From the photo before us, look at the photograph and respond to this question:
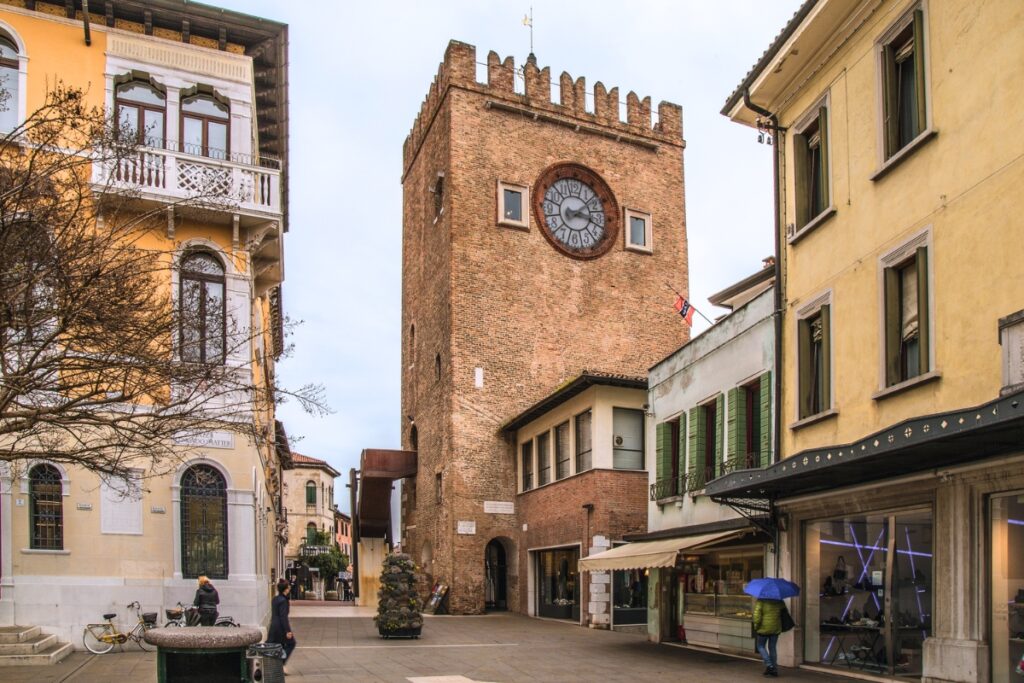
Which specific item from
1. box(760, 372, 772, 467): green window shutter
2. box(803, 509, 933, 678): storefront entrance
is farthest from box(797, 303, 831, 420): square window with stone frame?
box(803, 509, 933, 678): storefront entrance

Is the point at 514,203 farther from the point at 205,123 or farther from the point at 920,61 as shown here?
the point at 920,61

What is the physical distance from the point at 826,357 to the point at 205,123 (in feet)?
43.9

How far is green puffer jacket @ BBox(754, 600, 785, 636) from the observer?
15.3m

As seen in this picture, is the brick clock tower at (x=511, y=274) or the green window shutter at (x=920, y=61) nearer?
the green window shutter at (x=920, y=61)

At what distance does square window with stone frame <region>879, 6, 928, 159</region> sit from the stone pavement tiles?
756 centimetres

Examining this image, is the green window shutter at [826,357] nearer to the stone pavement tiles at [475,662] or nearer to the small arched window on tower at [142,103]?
the stone pavement tiles at [475,662]

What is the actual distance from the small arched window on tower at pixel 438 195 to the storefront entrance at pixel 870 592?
78.6ft

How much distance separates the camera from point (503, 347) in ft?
117

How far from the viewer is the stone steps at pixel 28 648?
1616cm

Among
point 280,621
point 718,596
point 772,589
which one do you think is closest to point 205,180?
point 280,621

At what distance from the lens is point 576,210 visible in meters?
38.1

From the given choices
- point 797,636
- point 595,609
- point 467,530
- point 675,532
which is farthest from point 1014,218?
point 467,530

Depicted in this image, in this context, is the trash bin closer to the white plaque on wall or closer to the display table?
the display table

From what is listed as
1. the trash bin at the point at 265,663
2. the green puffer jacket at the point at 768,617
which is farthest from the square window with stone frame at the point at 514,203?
the trash bin at the point at 265,663
